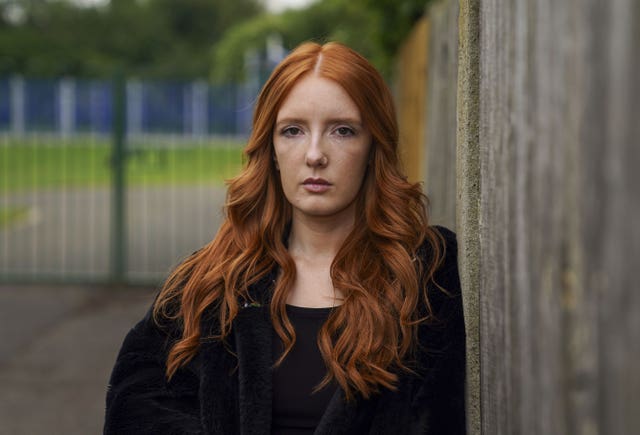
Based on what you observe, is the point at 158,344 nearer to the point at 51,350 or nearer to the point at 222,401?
the point at 222,401

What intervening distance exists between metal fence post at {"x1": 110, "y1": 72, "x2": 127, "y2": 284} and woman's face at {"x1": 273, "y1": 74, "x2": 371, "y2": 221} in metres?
7.54

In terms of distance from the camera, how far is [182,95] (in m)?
10.3

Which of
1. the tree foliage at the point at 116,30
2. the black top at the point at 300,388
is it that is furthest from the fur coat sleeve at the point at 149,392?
the tree foliage at the point at 116,30

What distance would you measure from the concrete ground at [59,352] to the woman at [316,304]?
318cm

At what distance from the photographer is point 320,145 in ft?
8.16

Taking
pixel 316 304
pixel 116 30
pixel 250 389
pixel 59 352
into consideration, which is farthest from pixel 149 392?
pixel 116 30

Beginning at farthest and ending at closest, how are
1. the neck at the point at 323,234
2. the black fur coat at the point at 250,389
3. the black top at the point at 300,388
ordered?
the neck at the point at 323,234 → the black top at the point at 300,388 → the black fur coat at the point at 250,389

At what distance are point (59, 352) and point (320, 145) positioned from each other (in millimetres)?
5375

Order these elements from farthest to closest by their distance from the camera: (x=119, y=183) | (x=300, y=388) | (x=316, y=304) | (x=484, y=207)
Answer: (x=119, y=183), (x=316, y=304), (x=300, y=388), (x=484, y=207)

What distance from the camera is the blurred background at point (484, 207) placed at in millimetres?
1200

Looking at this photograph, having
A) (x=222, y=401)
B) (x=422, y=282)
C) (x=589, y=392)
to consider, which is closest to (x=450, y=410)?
(x=422, y=282)

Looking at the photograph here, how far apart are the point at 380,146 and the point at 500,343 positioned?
0.73 m

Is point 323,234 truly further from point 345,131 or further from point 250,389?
point 250,389

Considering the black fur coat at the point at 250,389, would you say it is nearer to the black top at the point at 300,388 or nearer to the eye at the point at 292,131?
the black top at the point at 300,388
